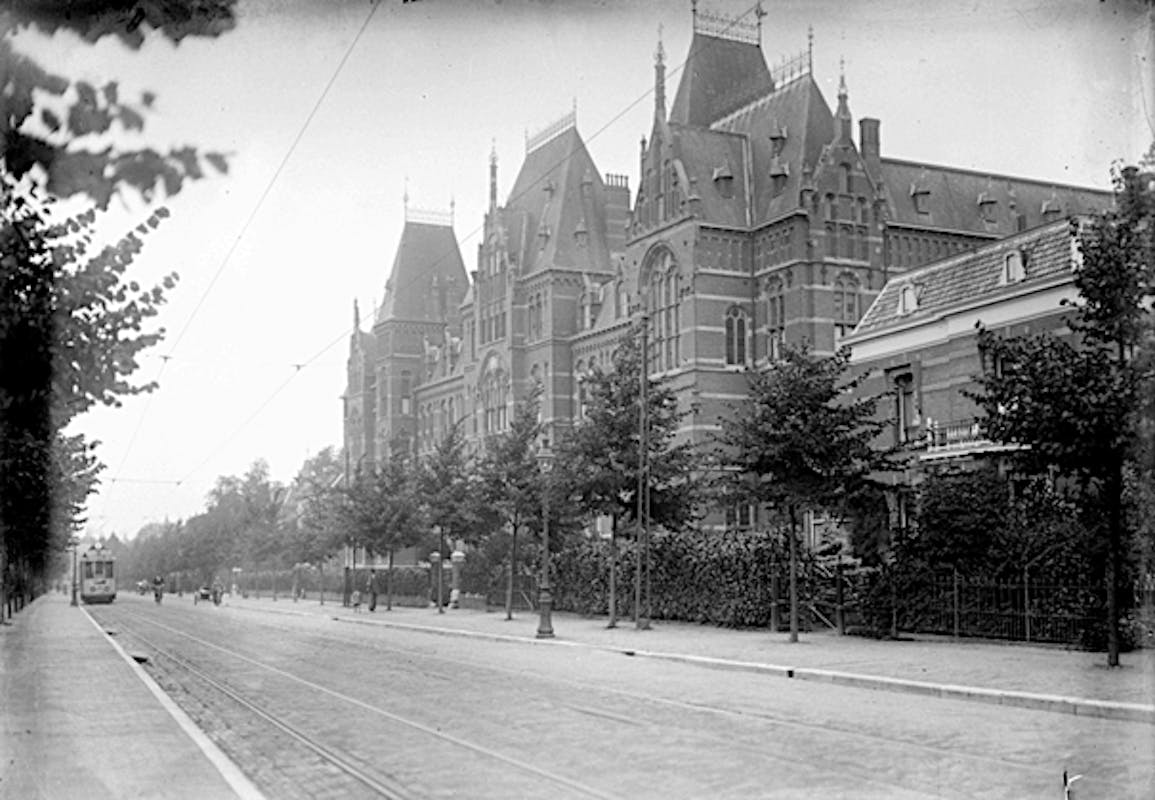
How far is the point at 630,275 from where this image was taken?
5344 centimetres

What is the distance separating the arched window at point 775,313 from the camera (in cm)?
4839

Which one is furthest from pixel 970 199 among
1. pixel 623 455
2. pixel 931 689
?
pixel 931 689

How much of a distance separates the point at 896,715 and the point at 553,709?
358 cm

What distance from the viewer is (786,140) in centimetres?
5059

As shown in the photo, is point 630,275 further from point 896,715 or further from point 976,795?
point 976,795

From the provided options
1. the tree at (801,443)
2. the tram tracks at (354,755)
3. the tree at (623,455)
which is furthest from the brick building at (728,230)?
the tram tracks at (354,755)

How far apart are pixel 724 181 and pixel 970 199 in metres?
11.2

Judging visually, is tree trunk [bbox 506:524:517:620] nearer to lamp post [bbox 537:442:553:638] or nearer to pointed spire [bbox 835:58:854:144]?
lamp post [bbox 537:442:553:638]

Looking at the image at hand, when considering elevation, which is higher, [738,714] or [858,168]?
[858,168]

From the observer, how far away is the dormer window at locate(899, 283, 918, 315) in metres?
35.2

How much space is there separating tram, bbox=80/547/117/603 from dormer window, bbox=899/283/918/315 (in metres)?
53.4

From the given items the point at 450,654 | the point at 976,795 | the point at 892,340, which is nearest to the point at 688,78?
the point at 892,340

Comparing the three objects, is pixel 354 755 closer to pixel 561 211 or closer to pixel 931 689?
pixel 931 689

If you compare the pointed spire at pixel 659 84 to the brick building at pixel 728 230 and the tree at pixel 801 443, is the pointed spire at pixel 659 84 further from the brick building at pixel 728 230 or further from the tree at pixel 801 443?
the tree at pixel 801 443
